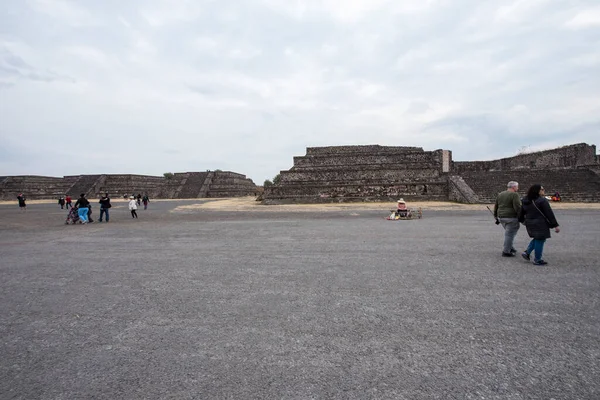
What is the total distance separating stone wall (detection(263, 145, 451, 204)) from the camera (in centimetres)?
2234

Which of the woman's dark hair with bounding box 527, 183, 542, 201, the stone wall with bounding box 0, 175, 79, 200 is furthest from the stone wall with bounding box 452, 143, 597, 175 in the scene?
the stone wall with bounding box 0, 175, 79, 200

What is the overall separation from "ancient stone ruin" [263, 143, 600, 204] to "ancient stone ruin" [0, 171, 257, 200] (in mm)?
17661

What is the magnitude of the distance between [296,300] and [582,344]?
258 cm

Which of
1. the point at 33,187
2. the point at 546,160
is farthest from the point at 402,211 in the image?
the point at 33,187

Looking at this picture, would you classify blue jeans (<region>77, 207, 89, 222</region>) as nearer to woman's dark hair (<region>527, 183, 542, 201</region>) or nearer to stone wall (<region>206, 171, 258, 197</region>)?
woman's dark hair (<region>527, 183, 542, 201</region>)

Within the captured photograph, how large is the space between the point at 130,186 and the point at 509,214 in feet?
150

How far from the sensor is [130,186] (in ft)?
139

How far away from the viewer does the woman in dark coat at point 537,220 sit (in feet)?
16.6

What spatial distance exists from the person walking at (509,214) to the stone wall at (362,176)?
1608 cm

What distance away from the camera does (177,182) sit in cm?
4462

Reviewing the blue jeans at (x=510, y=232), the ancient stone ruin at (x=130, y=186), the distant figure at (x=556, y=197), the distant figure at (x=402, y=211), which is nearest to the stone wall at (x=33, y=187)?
the ancient stone ruin at (x=130, y=186)

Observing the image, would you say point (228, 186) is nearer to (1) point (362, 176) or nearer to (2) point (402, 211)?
(1) point (362, 176)

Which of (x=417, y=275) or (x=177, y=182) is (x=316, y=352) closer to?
(x=417, y=275)

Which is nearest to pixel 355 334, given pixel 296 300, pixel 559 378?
pixel 296 300
